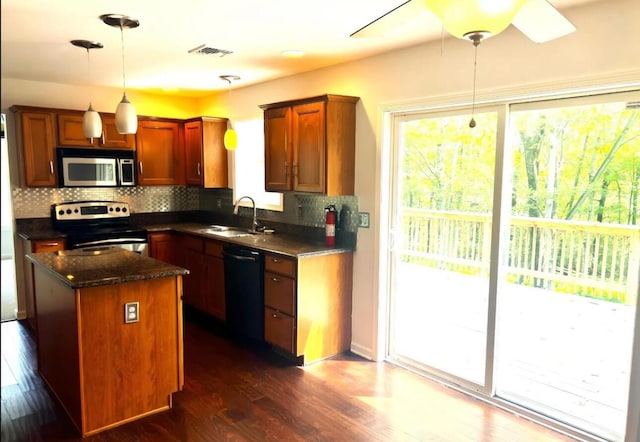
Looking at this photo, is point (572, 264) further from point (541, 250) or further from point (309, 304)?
point (309, 304)

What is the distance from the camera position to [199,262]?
4824 millimetres

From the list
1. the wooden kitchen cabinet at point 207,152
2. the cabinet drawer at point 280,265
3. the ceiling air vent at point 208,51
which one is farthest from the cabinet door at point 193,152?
the cabinet drawer at point 280,265

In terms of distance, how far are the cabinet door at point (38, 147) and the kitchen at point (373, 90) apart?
272mm

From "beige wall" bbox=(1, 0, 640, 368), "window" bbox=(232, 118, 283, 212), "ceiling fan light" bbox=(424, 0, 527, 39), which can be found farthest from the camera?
"window" bbox=(232, 118, 283, 212)

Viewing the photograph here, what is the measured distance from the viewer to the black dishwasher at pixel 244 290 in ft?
13.0

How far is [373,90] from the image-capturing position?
3.69 m

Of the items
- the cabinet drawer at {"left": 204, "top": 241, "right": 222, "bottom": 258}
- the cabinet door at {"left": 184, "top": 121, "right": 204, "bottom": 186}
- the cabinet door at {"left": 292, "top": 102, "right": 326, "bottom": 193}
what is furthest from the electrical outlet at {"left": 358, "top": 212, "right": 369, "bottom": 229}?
the cabinet door at {"left": 184, "top": 121, "right": 204, "bottom": 186}

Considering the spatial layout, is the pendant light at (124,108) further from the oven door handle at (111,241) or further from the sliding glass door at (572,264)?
the sliding glass door at (572,264)

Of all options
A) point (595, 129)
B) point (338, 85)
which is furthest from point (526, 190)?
point (338, 85)

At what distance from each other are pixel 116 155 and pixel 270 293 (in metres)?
2.53

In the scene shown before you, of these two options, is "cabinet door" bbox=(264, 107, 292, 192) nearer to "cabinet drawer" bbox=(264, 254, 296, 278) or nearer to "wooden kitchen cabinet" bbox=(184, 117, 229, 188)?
"cabinet drawer" bbox=(264, 254, 296, 278)

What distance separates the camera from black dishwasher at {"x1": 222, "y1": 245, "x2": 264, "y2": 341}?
3949 millimetres

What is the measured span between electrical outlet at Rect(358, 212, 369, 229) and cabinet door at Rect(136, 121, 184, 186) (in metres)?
2.62

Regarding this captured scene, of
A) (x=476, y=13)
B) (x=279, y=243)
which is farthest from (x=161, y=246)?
(x=476, y=13)
